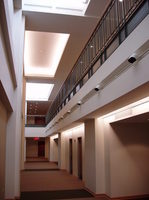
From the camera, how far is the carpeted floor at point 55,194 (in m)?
8.41

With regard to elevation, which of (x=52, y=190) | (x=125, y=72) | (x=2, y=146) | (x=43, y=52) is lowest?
(x=52, y=190)

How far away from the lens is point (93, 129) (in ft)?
29.3

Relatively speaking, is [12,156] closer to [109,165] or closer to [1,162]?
[1,162]

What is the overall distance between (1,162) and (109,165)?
3428 mm

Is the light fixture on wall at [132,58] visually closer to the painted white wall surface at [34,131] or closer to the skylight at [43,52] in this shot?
the skylight at [43,52]

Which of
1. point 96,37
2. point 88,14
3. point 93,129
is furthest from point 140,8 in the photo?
point 93,129

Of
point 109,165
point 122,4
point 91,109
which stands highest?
point 122,4

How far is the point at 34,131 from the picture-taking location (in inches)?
939

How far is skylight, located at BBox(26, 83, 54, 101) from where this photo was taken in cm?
1905

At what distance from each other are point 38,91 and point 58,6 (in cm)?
1299

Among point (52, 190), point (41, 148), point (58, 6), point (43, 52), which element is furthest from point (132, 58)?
point (41, 148)

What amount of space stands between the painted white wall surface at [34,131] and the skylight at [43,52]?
31.1ft

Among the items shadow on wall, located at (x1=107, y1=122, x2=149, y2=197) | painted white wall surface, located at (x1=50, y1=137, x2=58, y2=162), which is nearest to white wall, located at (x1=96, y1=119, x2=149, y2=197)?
shadow on wall, located at (x1=107, y1=122, x2=149, y2=197)

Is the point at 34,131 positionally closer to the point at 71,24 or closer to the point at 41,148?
the point at 41,148
